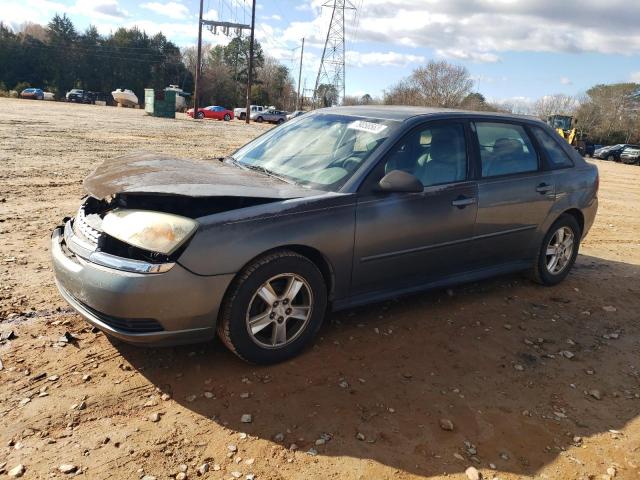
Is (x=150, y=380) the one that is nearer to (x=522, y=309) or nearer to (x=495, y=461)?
(x=495, y=461)

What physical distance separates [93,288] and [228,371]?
967 mm

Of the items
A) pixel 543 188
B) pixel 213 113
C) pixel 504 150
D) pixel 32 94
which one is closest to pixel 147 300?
pixel 504 150

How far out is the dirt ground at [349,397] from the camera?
2.61 meters

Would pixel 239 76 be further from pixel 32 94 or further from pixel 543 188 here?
pixel 543 188

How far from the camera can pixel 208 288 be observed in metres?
3.02

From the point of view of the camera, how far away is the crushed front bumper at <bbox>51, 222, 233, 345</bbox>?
2.88 meters

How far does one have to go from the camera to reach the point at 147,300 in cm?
288

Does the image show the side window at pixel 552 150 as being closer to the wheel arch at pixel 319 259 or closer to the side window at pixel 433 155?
the side window at pixel 433 155

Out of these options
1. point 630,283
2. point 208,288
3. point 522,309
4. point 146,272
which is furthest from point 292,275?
point 630,283

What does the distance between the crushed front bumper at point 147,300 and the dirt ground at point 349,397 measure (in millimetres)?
359

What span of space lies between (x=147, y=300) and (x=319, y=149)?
1.90 metres

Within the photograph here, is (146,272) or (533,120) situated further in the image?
(533,120)

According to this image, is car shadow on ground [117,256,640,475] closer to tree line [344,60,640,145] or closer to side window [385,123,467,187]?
side window [385,123,467,187]

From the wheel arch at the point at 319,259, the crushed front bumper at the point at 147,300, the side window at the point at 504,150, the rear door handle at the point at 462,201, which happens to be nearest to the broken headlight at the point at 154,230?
the crushed front bumper at the point at 147,300
